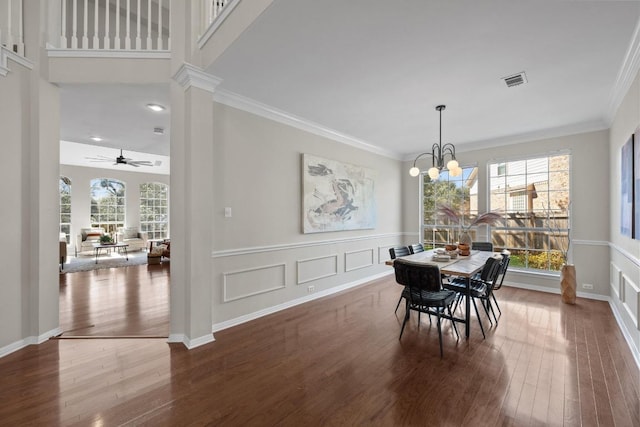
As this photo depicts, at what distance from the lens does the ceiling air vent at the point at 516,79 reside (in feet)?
9.35

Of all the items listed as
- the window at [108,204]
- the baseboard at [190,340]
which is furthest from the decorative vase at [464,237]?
the window at [108,204]

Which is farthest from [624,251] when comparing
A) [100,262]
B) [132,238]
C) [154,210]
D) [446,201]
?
[154,210]

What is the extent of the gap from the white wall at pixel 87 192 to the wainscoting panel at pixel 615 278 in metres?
12.8

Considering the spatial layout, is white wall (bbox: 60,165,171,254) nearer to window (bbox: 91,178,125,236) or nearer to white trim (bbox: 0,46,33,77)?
window (bbox: 91,178,125,236)

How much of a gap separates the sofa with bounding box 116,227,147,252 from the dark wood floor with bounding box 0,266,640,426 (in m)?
7.76

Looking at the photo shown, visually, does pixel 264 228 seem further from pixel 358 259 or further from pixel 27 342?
pixel 27 342

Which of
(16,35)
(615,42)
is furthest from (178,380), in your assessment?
(615,42)

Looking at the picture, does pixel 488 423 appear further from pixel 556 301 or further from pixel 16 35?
pixel 16 35

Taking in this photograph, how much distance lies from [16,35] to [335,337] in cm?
464

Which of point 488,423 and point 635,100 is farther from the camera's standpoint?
point 635,100

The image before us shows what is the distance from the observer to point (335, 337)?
3.07 m

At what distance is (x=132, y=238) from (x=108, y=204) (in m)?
1.51

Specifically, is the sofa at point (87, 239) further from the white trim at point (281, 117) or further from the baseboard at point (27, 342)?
the white trim at point (281, 117)

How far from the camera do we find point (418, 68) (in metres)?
2.74
